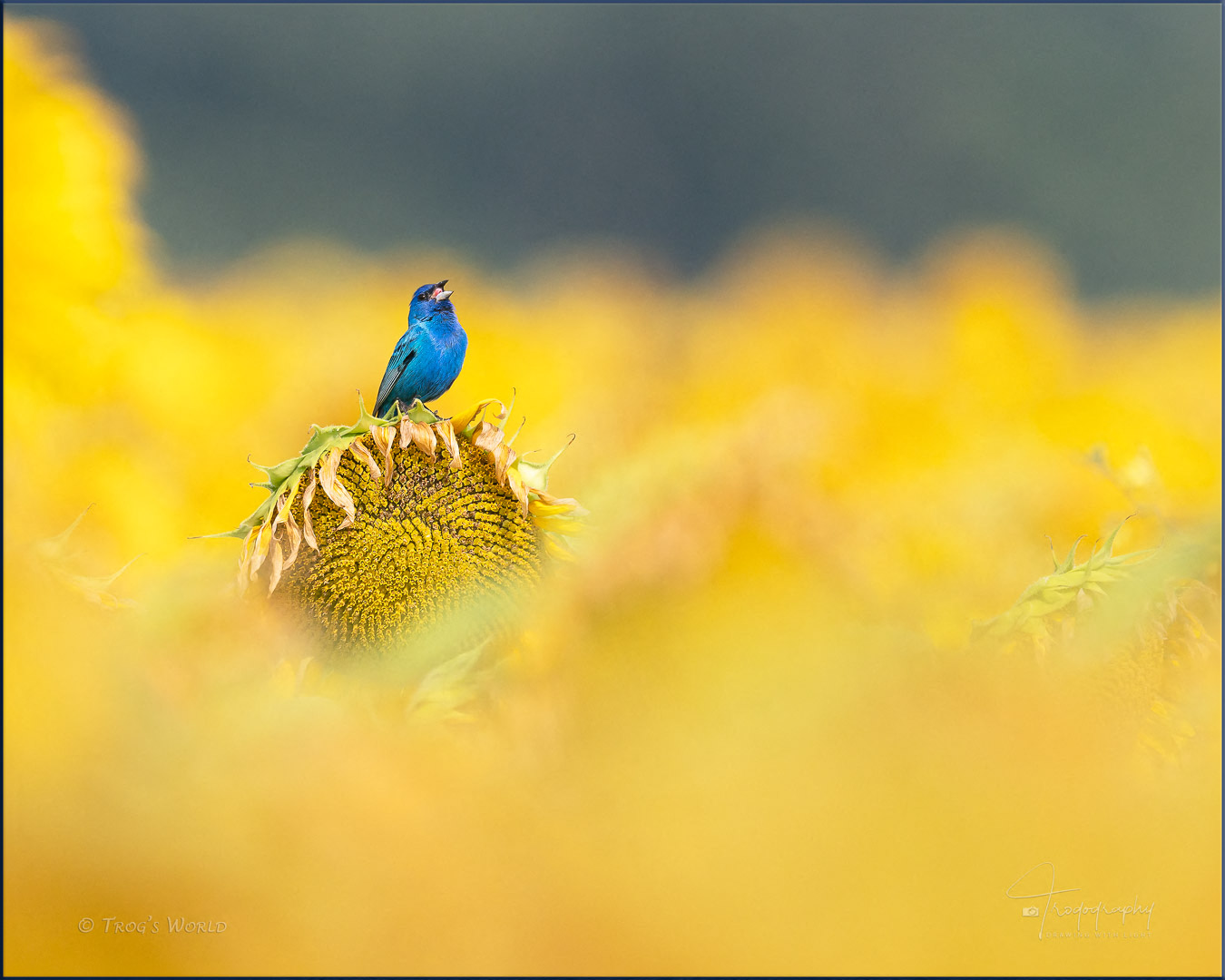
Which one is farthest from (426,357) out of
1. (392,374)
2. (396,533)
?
(396,533)

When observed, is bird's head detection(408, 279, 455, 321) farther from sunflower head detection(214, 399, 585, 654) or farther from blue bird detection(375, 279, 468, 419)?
sunflower head detection(214, 399, 585, 654)

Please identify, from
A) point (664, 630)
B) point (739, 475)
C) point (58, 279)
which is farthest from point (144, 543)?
point (664, 630)

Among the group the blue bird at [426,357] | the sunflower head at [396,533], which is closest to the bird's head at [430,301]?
the blue bird at [426,357]

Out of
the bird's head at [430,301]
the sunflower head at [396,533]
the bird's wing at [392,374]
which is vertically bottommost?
the sunflower head at [396,533]

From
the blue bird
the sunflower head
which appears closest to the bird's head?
the blue bird

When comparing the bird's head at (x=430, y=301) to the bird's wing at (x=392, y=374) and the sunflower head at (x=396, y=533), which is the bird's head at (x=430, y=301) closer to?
the bird's wing at (x=392, y=374)

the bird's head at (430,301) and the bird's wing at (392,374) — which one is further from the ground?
the bird's head at (430,301)

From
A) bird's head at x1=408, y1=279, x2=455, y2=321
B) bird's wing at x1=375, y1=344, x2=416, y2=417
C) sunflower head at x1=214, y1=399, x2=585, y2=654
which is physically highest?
bird's head at x1=408, y1=279, x2=455, y2=321
